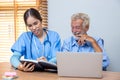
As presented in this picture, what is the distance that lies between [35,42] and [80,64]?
73cm

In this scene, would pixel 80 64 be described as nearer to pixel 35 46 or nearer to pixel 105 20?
pixel 35 46

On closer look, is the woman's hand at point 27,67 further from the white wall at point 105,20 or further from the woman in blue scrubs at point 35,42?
the white wall at point 105,20

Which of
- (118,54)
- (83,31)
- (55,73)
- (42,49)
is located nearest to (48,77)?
(55,73)

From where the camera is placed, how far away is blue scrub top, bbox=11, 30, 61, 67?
2.12m

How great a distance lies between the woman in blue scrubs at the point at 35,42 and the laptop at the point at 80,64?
52 cm

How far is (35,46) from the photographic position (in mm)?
2131

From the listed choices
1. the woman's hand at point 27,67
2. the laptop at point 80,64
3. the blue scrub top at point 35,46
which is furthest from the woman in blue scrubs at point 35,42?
the laptop at point 80,64

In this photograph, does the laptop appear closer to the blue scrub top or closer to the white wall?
the blue scrub top

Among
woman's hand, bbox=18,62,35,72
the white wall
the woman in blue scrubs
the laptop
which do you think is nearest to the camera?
the laptop

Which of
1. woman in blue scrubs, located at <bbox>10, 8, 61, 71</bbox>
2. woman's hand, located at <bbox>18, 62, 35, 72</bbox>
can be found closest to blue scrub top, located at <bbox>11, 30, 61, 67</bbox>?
woman in blue scrubs, located at <bbox>10, 8, 61, 71</bbox>

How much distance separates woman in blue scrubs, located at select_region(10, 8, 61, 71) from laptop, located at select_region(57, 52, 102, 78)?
0.52 meters

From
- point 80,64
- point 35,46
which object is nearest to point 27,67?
point 35,46

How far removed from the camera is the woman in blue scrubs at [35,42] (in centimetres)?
209

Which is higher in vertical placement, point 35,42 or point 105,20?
point 105,20
